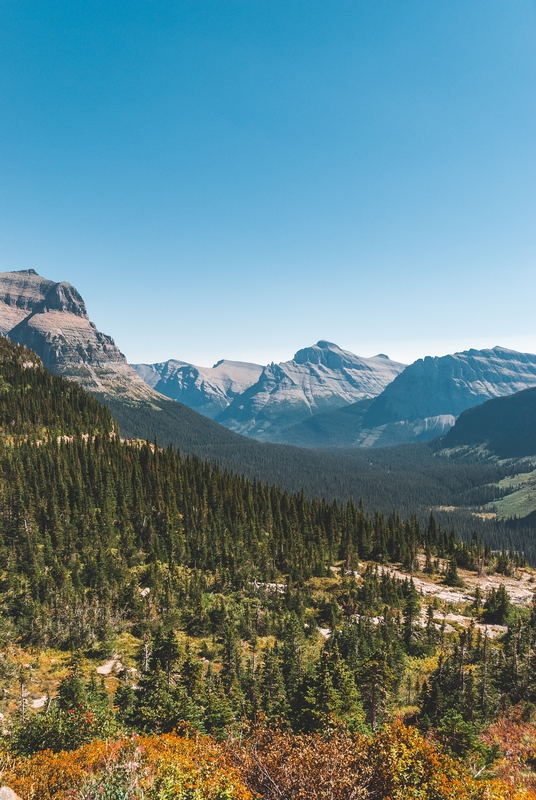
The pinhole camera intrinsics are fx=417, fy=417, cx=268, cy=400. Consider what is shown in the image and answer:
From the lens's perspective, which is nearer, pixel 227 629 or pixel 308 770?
pixel 308 770

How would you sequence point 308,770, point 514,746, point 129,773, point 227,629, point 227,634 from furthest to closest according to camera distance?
point 227,629, point 227,634, point 514,746, point 308,770, point 129,773

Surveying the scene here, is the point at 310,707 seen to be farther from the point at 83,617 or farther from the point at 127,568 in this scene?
the point at 127,568

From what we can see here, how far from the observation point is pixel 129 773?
16.3 m

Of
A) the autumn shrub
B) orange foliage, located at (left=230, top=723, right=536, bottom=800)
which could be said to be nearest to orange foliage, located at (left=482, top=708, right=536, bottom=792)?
orange foliage, located at (left=230, top=723, right=536, bottom=800)

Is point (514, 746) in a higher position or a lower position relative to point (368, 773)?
lower

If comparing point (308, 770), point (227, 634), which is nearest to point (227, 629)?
point (227, 634)

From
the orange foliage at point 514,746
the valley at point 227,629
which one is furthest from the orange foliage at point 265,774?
the orange foliage at point 514,746

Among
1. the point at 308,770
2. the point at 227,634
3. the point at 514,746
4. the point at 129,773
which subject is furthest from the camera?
the point at 227,634

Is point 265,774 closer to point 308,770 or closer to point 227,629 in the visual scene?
point 308,770

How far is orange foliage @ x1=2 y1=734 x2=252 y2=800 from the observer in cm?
1565

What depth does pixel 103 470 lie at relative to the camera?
10138cm

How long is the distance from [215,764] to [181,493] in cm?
9060

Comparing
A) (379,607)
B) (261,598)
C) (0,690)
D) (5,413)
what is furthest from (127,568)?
(5,413)

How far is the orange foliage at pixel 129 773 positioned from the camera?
1565cm
